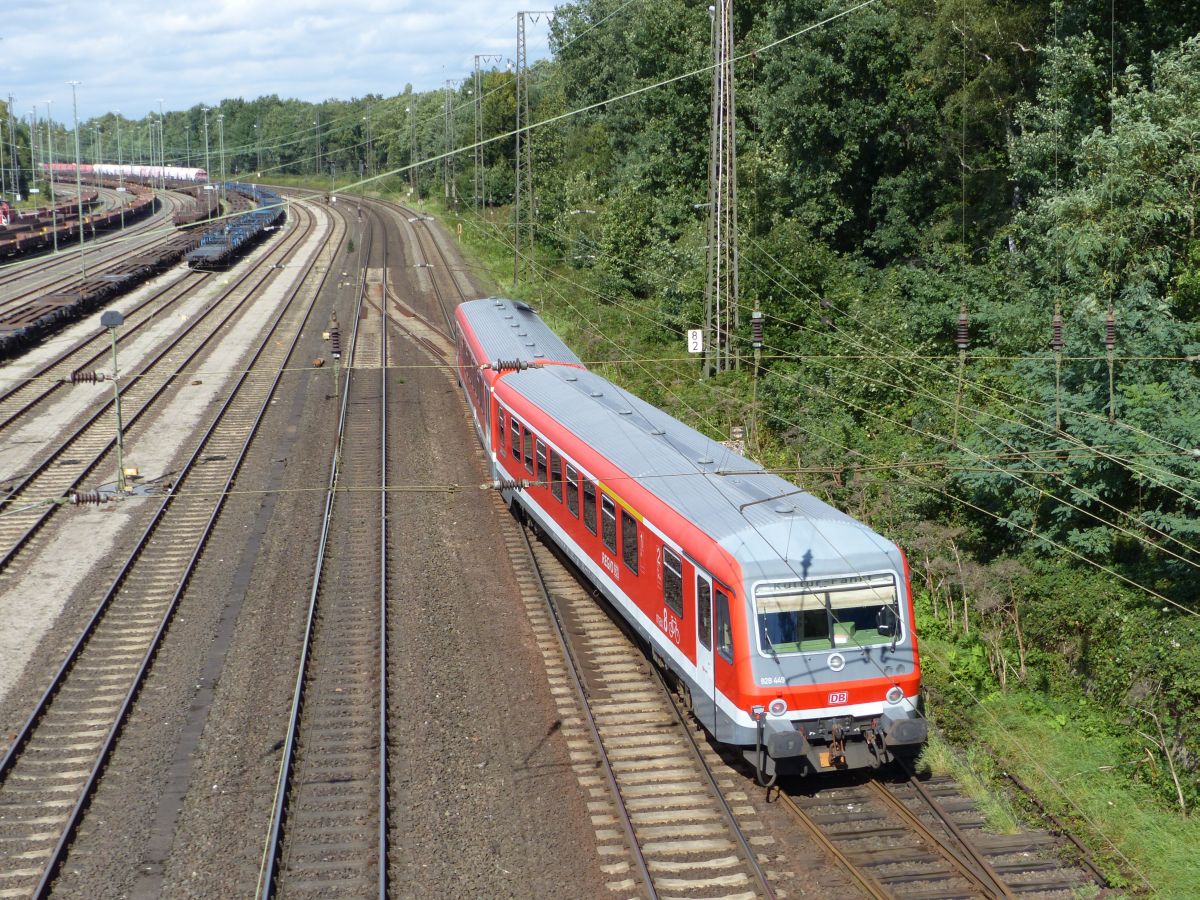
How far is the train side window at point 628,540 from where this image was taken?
48.6 ft

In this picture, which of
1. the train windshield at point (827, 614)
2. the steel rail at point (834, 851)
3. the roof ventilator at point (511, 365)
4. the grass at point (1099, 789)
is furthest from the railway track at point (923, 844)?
the roof ventilator at point (511, 365)

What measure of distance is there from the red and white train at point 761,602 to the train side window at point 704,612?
17mm

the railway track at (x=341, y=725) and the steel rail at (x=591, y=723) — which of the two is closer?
the steel rail at (x=591, y=723)

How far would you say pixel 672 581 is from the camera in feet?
44.5

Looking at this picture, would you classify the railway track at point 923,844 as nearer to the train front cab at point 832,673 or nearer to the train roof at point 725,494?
the train front cab at point 832,673

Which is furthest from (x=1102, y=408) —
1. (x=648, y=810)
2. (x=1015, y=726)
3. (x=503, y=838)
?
(x=503, y=838)

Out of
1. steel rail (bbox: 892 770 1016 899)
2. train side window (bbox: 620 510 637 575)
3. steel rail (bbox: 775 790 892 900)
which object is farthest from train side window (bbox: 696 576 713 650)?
steel rail (bbox: 892 770 1016 899)

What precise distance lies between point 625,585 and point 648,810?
12.2 ft

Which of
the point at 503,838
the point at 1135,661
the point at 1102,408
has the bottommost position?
the point at 503,838

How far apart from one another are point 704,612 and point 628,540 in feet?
8.37

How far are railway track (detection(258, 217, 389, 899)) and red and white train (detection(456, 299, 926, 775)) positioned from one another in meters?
3.47

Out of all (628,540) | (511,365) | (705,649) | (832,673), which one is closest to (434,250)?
(511,365)

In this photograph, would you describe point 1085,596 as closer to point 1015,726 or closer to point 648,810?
point 1015,726

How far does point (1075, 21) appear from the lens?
2644 centimetres
